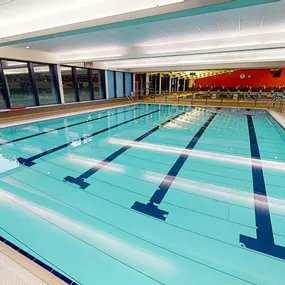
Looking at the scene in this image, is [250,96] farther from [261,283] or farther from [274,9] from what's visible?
[261,283]

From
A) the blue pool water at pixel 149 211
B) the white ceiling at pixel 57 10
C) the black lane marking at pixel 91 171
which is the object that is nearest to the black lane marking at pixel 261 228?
the blue pool water at pixel 149 211

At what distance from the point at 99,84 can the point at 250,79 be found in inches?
547

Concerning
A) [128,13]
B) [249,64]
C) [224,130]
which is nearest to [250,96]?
[249,64]

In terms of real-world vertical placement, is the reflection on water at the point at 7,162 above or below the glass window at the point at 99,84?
below

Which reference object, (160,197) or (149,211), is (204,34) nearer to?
(160,197)

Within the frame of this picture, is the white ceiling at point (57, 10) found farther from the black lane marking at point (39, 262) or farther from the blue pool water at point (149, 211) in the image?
the black lane marking at point (39, 262)

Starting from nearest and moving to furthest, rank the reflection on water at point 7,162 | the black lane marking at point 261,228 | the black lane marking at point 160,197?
the black lane marking at point 261,228, the black lane marking at point 160,197, the reflection on water at point 7,162

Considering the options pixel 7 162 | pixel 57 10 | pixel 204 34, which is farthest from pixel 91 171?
pixel 204 34

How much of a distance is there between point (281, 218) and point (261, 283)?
930 millimetres

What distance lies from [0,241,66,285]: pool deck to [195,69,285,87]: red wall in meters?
19.9

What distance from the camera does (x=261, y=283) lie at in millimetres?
1269

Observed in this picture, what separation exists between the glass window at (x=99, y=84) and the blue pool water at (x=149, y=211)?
7329 millimetres

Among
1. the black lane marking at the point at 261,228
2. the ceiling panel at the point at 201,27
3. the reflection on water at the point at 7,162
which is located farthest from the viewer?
the ceiling panel at the point at 201,27

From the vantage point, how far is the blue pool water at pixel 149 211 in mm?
1385
